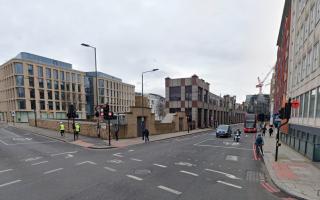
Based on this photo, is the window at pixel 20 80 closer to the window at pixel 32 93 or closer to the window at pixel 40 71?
the window at pixel 32 93

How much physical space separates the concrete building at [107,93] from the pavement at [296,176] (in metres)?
71.7

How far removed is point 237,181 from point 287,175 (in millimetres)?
3008

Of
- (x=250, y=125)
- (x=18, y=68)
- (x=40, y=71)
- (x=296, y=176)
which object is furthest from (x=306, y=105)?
(x=40, y=71)

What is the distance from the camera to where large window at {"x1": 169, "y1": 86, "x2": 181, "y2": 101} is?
4584 cm

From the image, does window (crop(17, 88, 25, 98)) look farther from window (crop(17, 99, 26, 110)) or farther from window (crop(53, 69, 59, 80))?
window (crop(53, 69, 59, 80))

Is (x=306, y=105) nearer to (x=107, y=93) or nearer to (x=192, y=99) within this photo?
(x=192, y=99)

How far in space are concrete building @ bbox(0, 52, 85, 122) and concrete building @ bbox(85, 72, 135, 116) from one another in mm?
8171

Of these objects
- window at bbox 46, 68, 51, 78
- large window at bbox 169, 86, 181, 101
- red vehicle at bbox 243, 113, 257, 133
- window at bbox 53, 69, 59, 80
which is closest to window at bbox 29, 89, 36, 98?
window at bbox 46, 68, 51, 78

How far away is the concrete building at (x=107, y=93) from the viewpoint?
79000 millimetres

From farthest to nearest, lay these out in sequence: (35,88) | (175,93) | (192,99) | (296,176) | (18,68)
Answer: (35,88), (18,68), (175,93), (192,99), (296,176)

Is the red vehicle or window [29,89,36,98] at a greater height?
window [29,89,36,98]

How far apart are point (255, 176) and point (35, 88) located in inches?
2637

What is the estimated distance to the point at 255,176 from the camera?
8742 millimetres

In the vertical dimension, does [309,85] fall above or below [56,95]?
above
